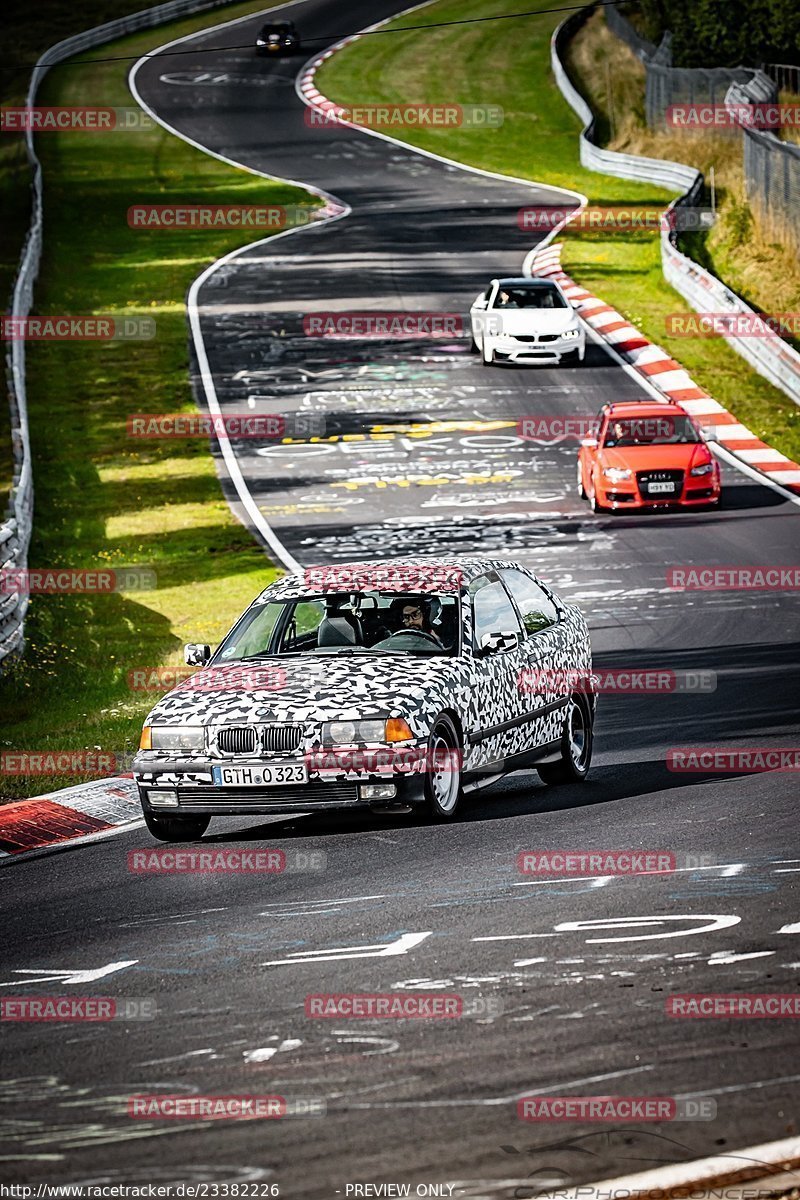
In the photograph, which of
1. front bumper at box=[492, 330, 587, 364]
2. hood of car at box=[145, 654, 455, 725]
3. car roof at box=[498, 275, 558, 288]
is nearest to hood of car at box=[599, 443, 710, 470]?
front bumper at box=[492, 330, 587, 364]

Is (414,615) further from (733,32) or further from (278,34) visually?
(278,34)

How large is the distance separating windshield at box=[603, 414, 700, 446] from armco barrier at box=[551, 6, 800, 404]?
5.92m

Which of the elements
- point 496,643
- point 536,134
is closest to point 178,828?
point 496,643

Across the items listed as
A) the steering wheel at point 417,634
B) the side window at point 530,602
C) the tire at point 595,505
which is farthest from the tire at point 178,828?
the tire at point 595,505

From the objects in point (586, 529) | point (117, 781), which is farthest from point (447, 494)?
point (117, 781)

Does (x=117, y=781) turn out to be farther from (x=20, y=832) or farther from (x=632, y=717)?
(x=632, y=717)

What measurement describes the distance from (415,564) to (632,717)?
338 centimetres

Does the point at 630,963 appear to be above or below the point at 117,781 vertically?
above

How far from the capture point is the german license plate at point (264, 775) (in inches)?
413

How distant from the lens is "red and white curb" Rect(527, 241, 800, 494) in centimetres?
2809

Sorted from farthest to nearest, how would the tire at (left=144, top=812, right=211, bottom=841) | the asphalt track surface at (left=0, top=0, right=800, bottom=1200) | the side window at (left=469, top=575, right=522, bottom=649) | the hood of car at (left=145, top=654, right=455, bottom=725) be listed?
the side window at (left=469, top=575, right=522, bottom=649), the tire at (left=144, top=812, right=211, bottom=841), the hood of car at (left=145, top=654, right=455, bottom=725), the asphalt track surface at (left=0, top=0, right=800, bottom=1200)

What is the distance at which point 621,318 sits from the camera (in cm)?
3784

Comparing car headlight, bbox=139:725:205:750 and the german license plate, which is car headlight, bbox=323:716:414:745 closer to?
the german license plate

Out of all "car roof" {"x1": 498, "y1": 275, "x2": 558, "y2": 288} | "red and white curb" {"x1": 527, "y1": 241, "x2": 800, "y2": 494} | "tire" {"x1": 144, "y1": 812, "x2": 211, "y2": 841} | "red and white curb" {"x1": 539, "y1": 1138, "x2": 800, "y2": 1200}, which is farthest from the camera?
"car roof" {"x1": 498, "y1": 275, "x2": 558, "y2": 288}
